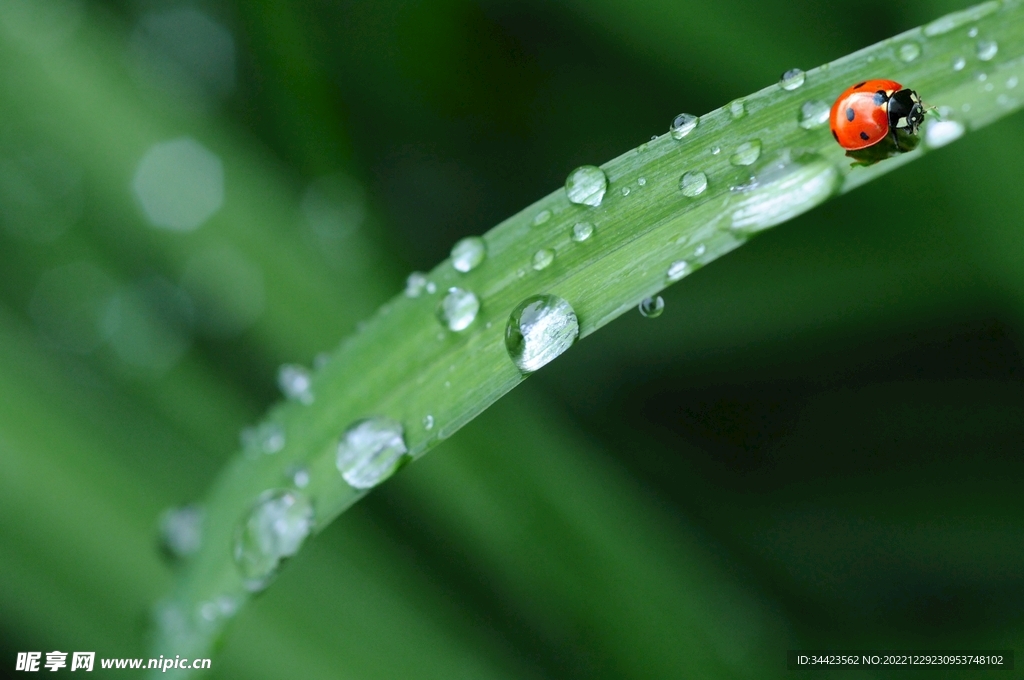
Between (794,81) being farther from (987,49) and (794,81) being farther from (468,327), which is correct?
(468,327)

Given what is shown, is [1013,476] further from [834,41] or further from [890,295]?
[834,41]

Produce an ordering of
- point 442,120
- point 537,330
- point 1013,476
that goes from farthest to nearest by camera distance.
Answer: point 442,120
point 1013,476
point 537,330

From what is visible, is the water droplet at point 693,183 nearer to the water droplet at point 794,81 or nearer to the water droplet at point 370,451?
the water droplet at point 794,81

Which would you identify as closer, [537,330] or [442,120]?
[537,330]

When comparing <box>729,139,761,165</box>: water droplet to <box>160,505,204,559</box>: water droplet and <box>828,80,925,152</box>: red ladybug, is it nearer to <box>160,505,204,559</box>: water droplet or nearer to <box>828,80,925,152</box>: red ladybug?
<box>828,80,925,152</box>: red ladybug

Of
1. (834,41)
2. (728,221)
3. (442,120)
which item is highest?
(442,120)

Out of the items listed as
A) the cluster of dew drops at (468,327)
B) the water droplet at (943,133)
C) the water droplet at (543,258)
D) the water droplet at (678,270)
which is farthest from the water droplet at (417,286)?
the water droplet at (943,133)

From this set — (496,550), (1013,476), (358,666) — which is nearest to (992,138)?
(1013,476)
